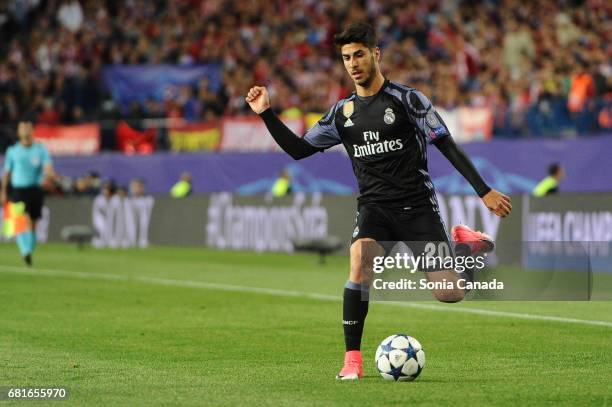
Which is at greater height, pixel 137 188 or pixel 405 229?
pixel 137 188

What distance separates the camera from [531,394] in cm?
798

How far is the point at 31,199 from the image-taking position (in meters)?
21.1

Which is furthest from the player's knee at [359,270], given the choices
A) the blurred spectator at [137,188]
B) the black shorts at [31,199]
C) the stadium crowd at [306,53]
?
the blurred spectator at [137,188]

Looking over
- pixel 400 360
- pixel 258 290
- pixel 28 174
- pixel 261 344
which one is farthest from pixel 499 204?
pixel 28 174

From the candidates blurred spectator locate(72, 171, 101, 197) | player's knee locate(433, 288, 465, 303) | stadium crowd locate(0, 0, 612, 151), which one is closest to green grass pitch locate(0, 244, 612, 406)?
player's knee locate(433, 288, 465, 303)

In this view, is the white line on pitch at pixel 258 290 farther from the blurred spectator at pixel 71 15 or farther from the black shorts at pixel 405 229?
the blurred spectator at pixel 71 15

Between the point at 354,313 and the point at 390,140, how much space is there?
1173 mm

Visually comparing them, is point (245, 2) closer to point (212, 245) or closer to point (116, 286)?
point (212, 245)

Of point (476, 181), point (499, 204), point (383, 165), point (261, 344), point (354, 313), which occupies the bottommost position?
point (261, 344)

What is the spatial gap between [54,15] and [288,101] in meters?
11.0

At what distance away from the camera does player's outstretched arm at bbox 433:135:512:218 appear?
8.37m

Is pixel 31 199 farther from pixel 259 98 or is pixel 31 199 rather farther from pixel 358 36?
pixel 358 36

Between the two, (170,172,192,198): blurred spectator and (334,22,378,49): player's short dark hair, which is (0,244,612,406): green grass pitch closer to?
(334,22,378,49): player's short dark hair

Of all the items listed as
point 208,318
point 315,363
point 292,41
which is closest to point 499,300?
point 208,318
